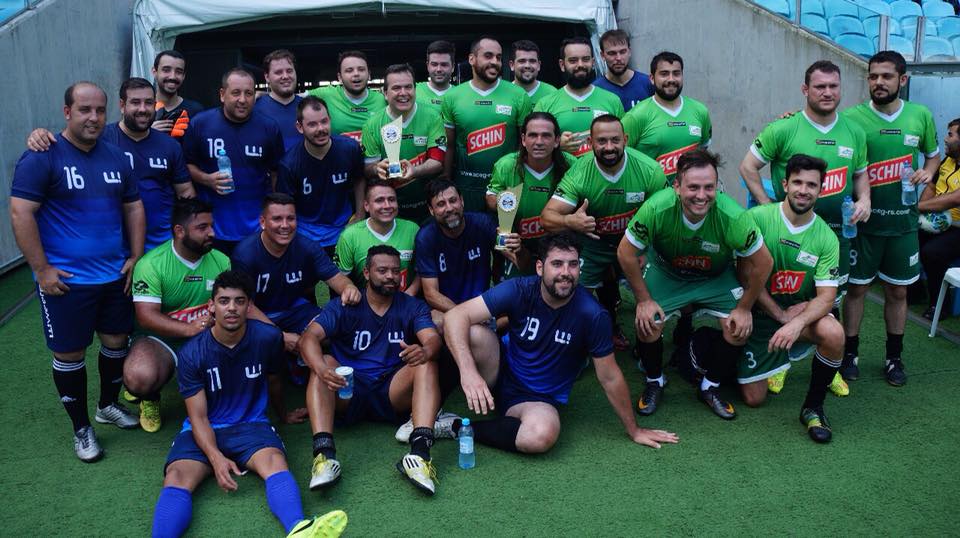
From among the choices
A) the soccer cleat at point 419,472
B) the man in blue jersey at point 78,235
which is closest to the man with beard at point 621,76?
the soccer cleat at point 419,472

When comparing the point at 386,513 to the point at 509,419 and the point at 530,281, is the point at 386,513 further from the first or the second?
the point at 530,281

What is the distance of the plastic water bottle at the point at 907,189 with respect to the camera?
201 inches

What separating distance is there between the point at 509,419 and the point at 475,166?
7.16 ft

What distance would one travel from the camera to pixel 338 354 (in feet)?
14.9

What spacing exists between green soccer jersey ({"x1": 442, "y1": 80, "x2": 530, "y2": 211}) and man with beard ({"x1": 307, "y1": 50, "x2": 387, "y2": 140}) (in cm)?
63

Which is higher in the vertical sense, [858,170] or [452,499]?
[858,170]

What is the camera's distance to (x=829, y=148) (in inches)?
196

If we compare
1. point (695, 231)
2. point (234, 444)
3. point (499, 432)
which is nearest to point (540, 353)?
point (499, 432)

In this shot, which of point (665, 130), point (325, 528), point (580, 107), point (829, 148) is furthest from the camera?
point (580, 107)

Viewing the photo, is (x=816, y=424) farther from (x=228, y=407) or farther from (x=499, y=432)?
(x=228, y=407)

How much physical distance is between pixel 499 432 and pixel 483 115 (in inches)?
96.0

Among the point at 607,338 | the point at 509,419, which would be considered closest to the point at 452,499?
the point at 509,419

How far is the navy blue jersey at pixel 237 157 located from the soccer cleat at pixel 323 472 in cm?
199

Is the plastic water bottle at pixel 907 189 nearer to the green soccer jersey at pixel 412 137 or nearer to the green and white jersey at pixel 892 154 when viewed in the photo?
the green and white jersey at pixel 892 154
